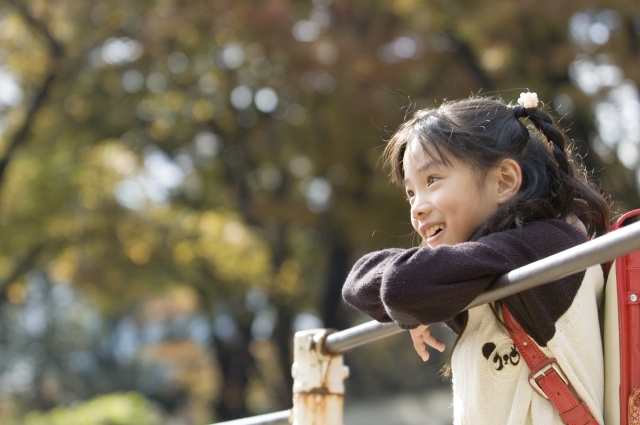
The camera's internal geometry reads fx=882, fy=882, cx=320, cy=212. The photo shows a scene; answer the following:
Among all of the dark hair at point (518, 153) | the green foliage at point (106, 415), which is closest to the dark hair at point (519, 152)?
the dark hair at point (518, 153)

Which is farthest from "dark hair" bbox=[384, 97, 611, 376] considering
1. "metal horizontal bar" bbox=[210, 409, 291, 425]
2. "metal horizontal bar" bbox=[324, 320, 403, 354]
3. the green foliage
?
the green foliage

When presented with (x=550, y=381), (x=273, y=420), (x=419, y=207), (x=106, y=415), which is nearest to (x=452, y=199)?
(x=419, y=207)

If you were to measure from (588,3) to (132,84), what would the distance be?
5.99 meters

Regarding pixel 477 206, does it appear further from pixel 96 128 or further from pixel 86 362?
pixel 86 362

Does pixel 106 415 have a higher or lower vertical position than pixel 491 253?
higher

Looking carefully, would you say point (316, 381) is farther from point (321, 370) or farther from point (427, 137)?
point (427, 137)

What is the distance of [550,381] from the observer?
126cm

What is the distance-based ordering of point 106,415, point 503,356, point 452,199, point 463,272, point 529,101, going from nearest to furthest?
point 463,272, point 503,356, point 452,199, point 529,101, point 106,415

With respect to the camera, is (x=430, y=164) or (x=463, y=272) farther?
(x=430, y=164)

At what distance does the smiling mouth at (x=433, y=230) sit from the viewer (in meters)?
1.49

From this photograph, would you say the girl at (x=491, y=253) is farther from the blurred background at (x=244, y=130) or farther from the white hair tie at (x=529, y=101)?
the blurred background at (x=244, y=130)

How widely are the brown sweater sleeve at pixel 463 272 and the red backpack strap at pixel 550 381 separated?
0.03 m

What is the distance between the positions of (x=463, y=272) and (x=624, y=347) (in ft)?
0.84

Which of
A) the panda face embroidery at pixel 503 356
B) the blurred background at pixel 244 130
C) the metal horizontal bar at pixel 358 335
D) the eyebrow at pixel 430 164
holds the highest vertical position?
the blurred background at pixel 244 130
